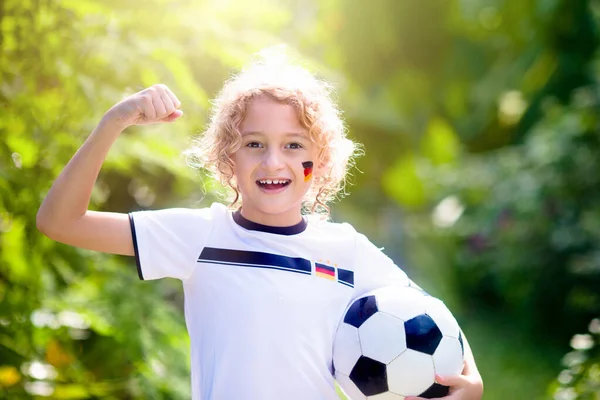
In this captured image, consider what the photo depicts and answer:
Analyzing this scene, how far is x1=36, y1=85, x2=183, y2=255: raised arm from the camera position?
1967mm

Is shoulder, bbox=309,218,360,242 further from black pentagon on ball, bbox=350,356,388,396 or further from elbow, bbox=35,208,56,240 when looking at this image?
elbow, bbox=35,208,56,240

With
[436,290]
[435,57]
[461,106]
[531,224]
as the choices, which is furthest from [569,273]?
[435,57]

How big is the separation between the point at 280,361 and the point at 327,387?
0.18 meters

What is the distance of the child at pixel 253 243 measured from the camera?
2.02 metres

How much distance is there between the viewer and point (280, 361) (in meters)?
2.09

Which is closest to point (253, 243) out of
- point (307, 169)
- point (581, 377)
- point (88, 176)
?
point (307, 169)

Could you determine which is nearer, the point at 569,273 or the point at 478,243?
the point at 569,273

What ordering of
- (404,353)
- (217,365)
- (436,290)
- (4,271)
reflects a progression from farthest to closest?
(436,290) < (4,271) < (404,353) < (217,365)

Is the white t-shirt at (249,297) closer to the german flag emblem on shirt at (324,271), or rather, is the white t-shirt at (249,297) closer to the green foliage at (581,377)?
the german flag emblem on shirt at (324,271)

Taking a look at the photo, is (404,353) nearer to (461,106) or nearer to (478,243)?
(478,243)

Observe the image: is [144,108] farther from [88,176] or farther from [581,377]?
[581,377]

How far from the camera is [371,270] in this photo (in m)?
2.34

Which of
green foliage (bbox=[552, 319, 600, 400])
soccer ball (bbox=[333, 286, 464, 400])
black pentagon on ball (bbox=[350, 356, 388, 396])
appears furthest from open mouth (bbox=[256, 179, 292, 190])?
green foliage (bbox=[552, 319, 600, 400])

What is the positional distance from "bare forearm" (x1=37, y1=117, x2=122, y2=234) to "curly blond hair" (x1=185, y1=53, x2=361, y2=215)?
0.39 metres
